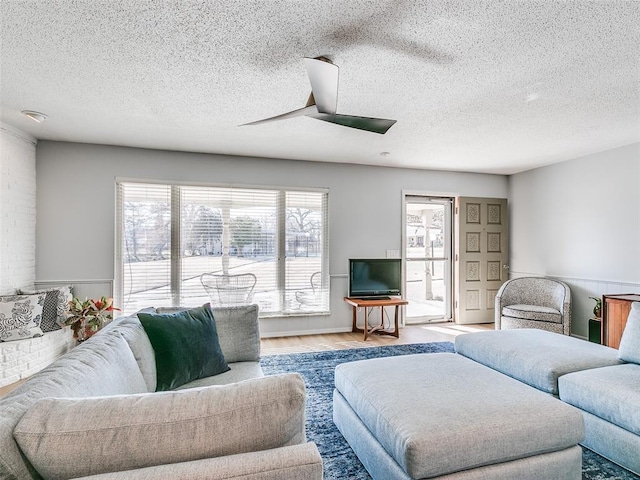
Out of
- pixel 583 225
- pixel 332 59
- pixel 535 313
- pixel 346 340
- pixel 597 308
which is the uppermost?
pixel 332 59

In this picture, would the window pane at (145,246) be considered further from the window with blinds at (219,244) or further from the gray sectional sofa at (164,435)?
the gray sectional sofa at (164,435)

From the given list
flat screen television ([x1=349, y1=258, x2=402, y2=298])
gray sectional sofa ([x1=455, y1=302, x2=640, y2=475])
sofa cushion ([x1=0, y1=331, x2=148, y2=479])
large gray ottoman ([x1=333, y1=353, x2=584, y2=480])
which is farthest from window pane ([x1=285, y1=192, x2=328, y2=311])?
sofa cushion ([x1=0, y1=331, x2=148, y2=479])

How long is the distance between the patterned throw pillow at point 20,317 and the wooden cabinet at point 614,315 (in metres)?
Answer: 5.82

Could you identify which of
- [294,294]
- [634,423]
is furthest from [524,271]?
[634,423]

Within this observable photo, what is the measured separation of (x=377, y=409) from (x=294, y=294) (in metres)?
3.18

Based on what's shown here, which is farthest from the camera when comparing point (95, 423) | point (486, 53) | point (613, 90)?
point (613, 90)

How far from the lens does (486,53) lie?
84.5 inches

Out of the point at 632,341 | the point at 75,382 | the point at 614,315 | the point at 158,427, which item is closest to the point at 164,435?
the point at 158,427

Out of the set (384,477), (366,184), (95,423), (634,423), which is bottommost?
(384,477)

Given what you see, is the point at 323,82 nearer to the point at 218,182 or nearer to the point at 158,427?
the point at 158,427

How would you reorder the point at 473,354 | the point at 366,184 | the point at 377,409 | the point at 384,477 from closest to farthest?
the point at 384,477, the point at 377,409, the point at 473,354, the point at 366,184

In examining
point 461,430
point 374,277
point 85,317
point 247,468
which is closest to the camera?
point 247,468

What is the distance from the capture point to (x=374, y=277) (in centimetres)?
494

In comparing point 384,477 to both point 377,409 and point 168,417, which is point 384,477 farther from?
point 168,417
